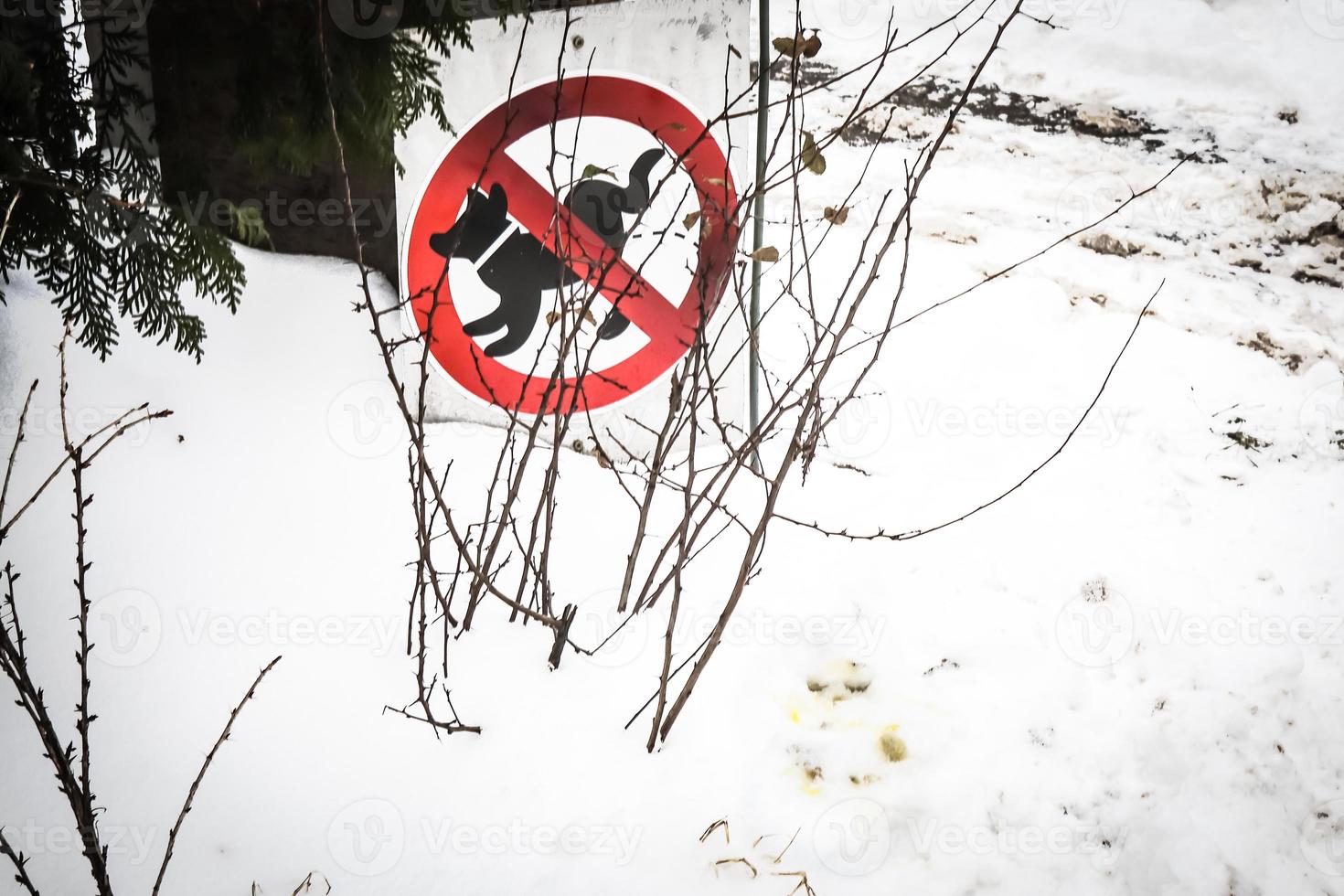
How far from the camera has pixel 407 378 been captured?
268cm

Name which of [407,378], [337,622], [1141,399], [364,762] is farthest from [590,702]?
[1141,399]

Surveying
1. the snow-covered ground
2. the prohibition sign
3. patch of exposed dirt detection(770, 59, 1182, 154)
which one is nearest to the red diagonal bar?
the prohibition sign

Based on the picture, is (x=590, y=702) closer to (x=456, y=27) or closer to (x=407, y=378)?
(x=407, y=378)

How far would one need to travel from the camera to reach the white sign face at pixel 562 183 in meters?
2.45

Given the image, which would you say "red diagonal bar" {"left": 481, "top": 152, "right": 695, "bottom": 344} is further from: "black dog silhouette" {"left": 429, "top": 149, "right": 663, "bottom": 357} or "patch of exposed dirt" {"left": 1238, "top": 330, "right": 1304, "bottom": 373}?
"patch of exposed dirt" {"left": 1238, "top": 330, "right": 1304, "bottom": 373}

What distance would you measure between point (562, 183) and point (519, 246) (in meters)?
0.24

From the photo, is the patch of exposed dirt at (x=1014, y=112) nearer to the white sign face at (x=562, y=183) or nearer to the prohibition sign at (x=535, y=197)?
the white sign face at (x=562, y=183)

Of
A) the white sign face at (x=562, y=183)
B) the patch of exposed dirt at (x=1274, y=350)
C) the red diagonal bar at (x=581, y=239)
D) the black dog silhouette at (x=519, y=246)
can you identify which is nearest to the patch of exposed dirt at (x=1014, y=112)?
the patch of exposed dirt at (x=1274, y=350)

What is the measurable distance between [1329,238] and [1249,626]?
88.8 inches

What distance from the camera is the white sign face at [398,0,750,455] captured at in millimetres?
2451

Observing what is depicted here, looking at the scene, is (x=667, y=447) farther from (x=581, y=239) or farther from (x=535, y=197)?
(x=535, y=197)

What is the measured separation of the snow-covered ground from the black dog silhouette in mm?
425

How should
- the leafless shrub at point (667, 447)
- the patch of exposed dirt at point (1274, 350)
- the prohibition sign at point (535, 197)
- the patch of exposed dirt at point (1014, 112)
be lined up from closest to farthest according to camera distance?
the leafless shrub at point (667, 447)
the prohibition sign at point (535, 197)
the patch of exposed dirt at point (1274, 350)
the patch of exposed dirt at point (1014, 112)

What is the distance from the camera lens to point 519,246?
8.16ft
